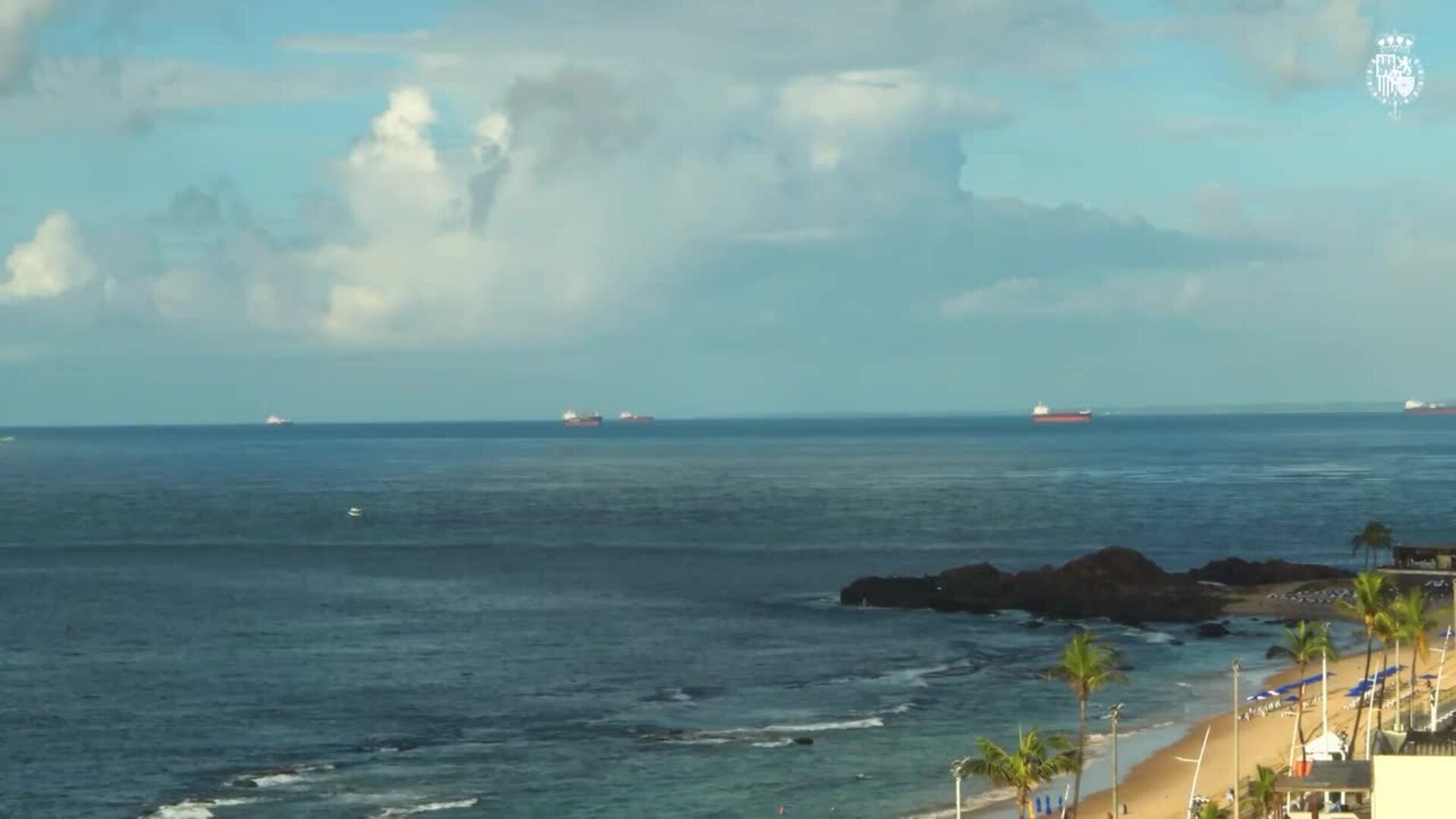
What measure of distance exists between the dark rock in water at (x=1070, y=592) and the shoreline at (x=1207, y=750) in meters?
24.3

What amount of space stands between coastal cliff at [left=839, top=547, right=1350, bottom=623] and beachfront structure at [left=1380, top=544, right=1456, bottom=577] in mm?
27008

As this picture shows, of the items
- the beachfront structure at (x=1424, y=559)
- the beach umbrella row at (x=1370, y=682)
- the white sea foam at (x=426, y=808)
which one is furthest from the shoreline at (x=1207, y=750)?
the white sea foam at (x=426, y=808)

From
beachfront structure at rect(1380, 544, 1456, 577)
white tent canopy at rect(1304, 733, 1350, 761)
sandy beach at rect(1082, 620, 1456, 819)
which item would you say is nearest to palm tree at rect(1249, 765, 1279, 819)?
white tent canopy at rect(1304, 733, 1350, 761)

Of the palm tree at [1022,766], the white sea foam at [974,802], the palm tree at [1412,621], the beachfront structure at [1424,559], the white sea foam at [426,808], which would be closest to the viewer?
the palm tree at [1022,766]

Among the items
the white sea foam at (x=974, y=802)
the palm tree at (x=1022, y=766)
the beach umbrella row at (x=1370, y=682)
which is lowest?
the white sea foam at (x=974, y=802)

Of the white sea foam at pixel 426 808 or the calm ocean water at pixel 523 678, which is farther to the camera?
the calm ocean water at pixel 523 678

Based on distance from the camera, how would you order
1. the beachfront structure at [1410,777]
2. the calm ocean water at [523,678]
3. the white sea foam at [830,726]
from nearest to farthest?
the beachfront structure at [1410,777]
the calm ocean water at [523,678]
the white sea foam at [830,726]

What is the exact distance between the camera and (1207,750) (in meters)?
70.8

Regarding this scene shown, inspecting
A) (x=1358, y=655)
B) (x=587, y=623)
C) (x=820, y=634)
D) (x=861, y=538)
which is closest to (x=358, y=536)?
(x=861, y=538)

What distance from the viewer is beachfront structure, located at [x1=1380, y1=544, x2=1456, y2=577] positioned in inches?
3310

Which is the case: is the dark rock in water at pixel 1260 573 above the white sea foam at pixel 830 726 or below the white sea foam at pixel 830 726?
above

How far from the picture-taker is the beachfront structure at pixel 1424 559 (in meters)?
84.1

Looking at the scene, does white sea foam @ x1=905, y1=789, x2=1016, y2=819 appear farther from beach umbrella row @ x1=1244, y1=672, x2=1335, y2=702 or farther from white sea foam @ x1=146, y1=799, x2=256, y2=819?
white sea foam @ x1=146, y1=799, x2=256, y2=819

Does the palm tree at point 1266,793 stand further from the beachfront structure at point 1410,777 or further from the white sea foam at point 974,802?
the white sea foam at point 974,802
